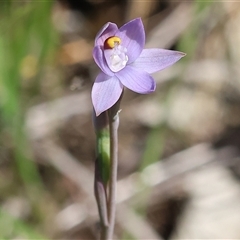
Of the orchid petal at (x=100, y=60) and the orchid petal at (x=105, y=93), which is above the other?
the orchid petal at (x=100, y=60)

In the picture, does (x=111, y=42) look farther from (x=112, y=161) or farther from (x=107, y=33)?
(x=112, y=161)

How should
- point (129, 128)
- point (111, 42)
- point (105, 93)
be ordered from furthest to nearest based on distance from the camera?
point (129, 128)
point (111, 42)
point (105, 93)

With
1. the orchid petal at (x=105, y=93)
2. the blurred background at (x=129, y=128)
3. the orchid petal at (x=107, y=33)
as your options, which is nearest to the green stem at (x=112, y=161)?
the orchid petal at (x=105, y=93)

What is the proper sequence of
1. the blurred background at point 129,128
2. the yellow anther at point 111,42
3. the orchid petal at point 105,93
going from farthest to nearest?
the blurred background at point 129,128
the yellow anther at point 111,42
the orchid petal at point 105,93

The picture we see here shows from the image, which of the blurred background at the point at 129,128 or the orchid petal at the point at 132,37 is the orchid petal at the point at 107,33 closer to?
the orchid petal at the point at 132,37

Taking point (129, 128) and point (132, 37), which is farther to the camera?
point (129, 128)

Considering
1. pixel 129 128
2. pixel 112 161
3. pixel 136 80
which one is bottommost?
pixel 129 128

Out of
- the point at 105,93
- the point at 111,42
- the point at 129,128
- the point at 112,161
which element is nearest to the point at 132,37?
the point at 111,42
